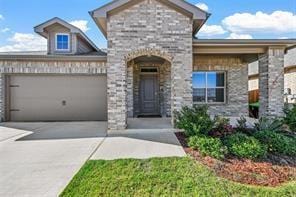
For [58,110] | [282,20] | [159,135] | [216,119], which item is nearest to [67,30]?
[58,110]

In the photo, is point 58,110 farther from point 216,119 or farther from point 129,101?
point 216,119

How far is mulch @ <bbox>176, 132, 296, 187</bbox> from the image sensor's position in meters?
4.67

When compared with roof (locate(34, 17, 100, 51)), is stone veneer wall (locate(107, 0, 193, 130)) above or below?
below

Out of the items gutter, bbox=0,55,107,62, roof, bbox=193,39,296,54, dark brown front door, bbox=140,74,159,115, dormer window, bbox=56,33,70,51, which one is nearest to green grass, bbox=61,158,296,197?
roof, bbox=193,39,296,54

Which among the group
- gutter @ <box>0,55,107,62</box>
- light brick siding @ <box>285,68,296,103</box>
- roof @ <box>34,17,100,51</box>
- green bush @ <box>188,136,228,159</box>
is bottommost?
green bush @ <box>188,136,228,159</box>

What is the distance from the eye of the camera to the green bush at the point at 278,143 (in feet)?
19.8

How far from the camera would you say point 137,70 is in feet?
42.5

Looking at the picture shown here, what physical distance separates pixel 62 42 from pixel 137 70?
4.73 meters

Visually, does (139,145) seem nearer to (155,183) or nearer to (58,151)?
(58,151)

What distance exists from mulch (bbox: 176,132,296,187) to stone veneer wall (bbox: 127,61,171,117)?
6.74m

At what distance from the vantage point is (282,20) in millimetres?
22438

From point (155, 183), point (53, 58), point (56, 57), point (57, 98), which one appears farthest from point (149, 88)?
point (155, 183)

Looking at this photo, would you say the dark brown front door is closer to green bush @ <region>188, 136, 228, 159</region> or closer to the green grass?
green bush @ <region>188, 136, 228, 159</region>

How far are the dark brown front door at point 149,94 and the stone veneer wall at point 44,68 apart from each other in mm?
2628
